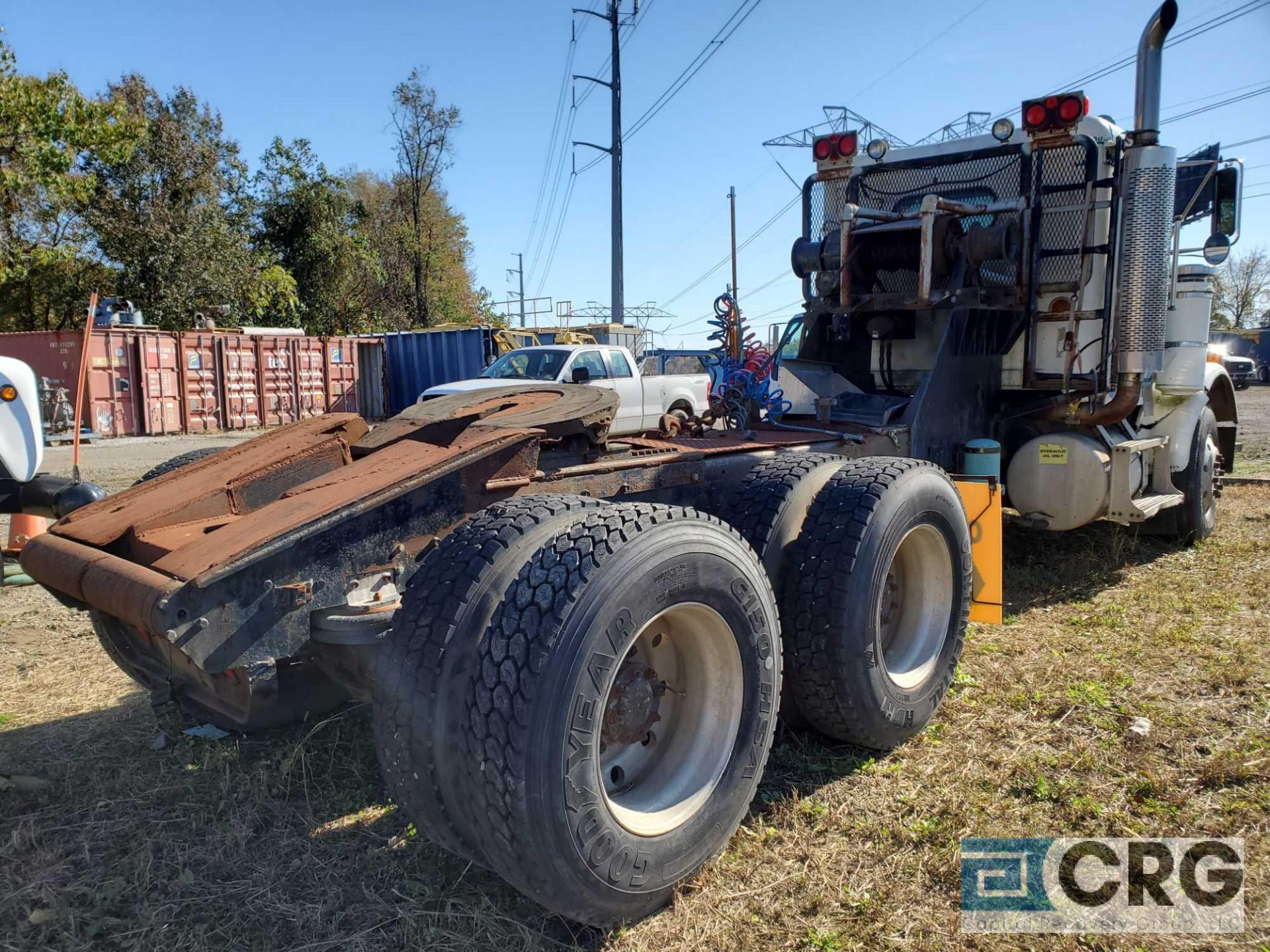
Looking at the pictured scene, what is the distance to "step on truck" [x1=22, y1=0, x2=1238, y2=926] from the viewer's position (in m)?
2.29

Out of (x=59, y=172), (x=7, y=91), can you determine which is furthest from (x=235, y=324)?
(x=7, y=91)

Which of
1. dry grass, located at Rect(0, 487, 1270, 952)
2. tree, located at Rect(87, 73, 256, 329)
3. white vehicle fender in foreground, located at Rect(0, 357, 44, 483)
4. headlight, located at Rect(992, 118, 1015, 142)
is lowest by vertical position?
dry grass, located at Rect(0, 487, 1270, 952)

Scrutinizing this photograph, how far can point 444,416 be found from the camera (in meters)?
3.61

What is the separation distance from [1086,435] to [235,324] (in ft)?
89.2

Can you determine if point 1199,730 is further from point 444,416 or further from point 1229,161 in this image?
point 1229,161

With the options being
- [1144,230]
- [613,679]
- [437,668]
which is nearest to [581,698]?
[613,679]

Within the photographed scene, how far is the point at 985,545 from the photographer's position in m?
4.49

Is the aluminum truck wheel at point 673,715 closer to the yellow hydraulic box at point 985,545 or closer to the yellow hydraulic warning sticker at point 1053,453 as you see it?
the yellow hydraulic box at point 985,545

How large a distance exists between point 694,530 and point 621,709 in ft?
1.84

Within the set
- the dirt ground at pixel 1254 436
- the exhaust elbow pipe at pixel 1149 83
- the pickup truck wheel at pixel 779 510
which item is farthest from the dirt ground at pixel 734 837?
the dirt ground at pixel 1254 436

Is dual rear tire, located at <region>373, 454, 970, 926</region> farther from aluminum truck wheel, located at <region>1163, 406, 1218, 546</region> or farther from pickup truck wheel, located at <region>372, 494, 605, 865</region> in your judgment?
aluminum truck wheel, located at <region>1163, 406, 1218, 546</region>

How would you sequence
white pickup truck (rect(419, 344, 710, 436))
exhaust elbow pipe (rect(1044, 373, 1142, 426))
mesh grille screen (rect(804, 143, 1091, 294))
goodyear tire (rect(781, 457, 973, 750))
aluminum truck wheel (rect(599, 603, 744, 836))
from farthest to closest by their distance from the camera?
white pickup truck (rect(419, 344, 710, 436))
mesh grille screen (rect(804, 143, 1091, 294))
exhaust elbow pipe (rect(1044, 373, 1142, 426))
goodyear tire (rect(781, 457, 973, 750))
aluminum truck wheel (rect(599, 603, 744, 836))

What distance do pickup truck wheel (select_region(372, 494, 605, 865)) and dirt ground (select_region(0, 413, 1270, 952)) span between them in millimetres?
420

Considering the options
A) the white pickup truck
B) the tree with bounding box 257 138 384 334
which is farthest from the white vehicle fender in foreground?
the tree with bounding box 257 138 384 334
